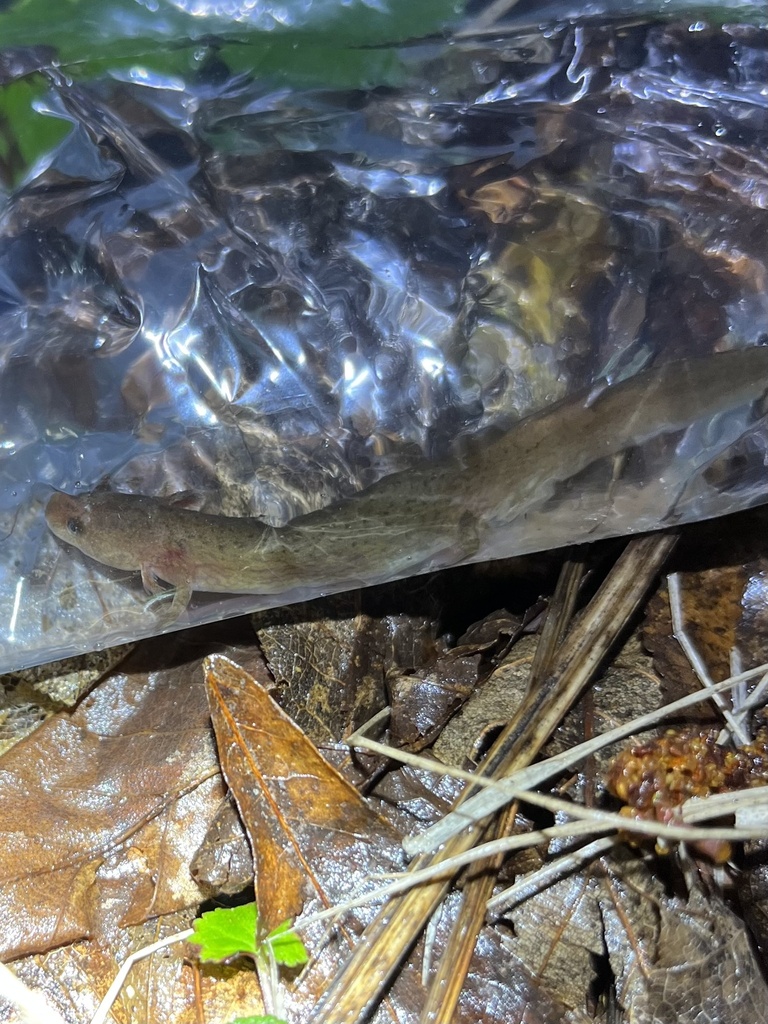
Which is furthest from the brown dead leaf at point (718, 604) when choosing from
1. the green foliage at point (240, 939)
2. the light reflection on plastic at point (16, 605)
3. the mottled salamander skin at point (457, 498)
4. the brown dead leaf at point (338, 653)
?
the light reflection on plastic at point (16, 605)

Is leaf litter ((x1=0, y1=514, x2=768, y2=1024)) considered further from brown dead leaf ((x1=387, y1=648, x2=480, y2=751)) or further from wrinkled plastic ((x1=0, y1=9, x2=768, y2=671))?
wrinkled plastic ((x1=0, y1=9, x2=768, y2=671))

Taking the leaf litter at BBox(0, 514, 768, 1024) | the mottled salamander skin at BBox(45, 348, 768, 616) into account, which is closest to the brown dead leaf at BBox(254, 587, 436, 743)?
the leaf litter at BBox(0, 514, 768, 1024)

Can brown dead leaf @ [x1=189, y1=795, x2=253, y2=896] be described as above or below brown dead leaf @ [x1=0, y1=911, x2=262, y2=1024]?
above

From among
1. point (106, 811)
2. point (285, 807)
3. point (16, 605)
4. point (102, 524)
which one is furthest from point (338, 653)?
point (16, 605)

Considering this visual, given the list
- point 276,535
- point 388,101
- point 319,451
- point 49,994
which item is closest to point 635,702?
point 276,535

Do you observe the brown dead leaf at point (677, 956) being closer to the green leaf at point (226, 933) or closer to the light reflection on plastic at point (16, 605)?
the green leaf at point (226, 933)

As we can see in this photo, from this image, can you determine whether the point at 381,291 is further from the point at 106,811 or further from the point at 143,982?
the point at 143,982

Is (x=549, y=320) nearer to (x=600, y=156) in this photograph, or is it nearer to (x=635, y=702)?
(x=600, y=156)
